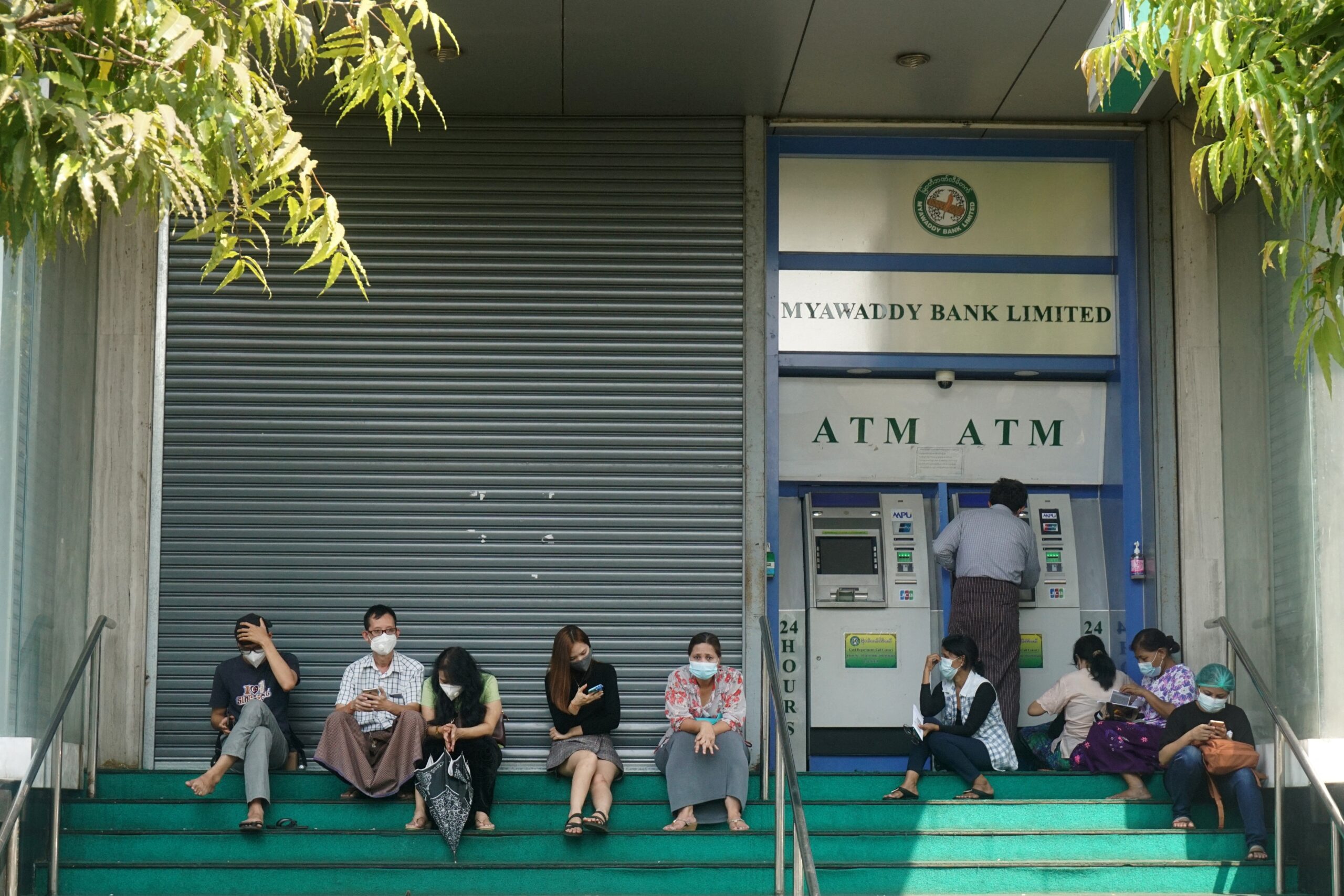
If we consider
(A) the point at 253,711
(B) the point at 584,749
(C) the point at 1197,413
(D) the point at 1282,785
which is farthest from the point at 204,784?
(C) the point at 1197,413

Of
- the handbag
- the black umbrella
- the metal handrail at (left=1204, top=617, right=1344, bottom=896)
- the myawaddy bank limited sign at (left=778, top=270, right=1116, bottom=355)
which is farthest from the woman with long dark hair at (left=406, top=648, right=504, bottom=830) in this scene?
the metal handrail at (left=1204, top=617, right=1344, bottom=896)

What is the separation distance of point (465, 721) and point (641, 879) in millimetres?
1153

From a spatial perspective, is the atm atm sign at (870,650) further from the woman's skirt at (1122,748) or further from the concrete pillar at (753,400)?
the woman's skirt at (1122,748)

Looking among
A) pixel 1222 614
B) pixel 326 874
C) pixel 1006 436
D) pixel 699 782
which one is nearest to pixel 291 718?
pixel 326 874

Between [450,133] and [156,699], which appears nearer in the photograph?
[156,699]

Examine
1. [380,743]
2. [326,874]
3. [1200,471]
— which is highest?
[1200,471]

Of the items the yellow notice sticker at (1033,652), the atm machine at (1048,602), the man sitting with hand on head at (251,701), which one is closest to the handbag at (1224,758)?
the atm machine at (1048,602)

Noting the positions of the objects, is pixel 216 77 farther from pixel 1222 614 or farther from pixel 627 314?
pixel 1222 614

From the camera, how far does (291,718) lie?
7699mm

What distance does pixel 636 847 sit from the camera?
6.48 m

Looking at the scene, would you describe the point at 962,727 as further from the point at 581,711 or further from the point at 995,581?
the point at 581,711

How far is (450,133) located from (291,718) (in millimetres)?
3130

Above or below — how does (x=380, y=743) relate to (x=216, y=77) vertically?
below

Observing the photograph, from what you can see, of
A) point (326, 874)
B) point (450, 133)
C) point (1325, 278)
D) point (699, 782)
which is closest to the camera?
point (1325, 278)
